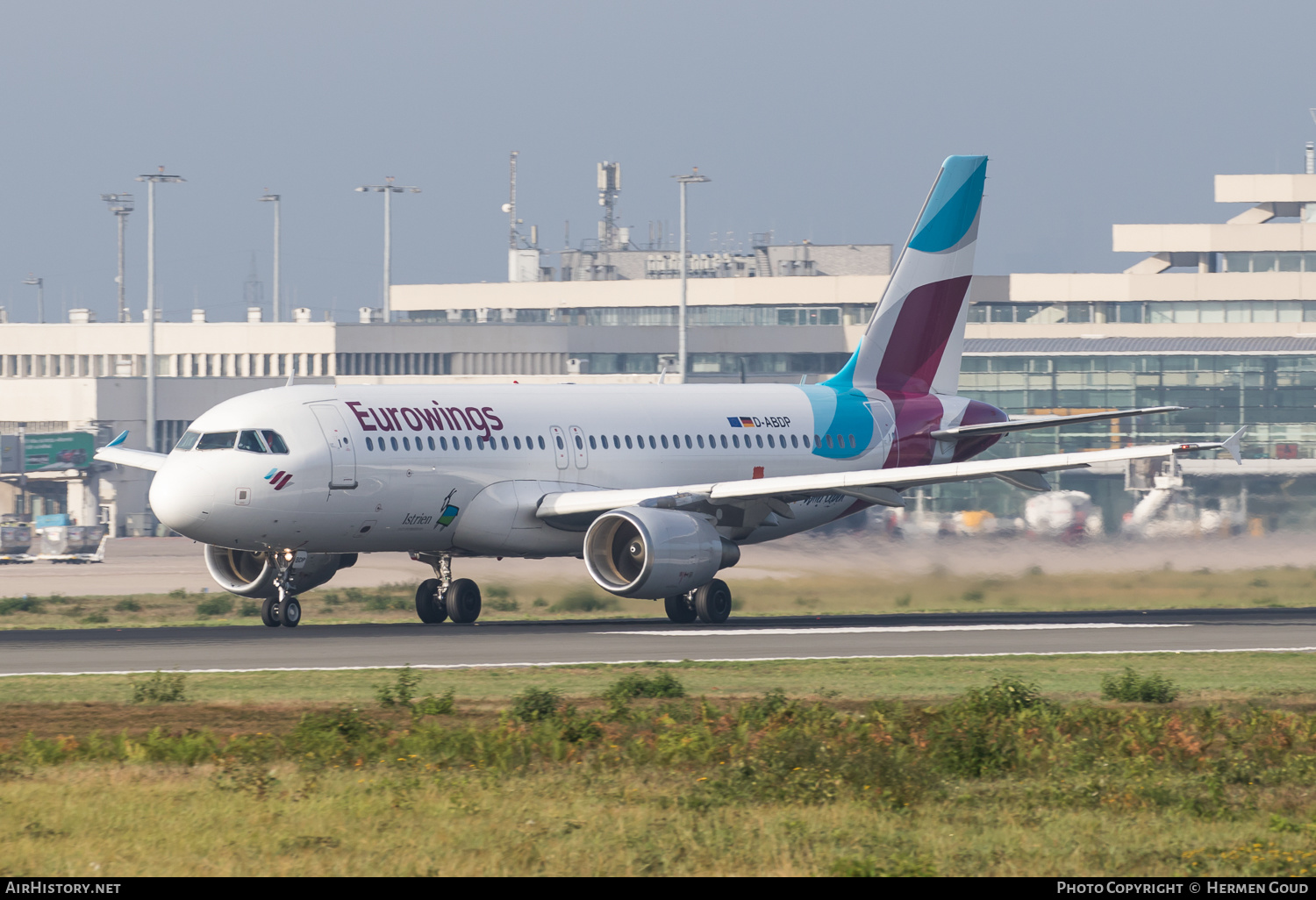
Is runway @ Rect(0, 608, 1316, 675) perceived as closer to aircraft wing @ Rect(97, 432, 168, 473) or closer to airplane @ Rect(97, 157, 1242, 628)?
airplane @ Rect(97, 157, 1242, 628)

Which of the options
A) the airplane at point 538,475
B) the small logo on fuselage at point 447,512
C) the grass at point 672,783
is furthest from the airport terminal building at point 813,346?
the grass at point 672,783

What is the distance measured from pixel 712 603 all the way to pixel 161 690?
17.0 metres

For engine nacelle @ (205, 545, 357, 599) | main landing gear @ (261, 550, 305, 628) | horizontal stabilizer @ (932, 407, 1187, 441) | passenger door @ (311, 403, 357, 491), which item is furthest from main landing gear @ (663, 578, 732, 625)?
horizontal stabilizer @ (932, 407, 1187, 441)

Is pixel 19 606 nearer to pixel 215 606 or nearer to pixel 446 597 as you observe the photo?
pixel 215 606

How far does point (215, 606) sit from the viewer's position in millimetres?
47750

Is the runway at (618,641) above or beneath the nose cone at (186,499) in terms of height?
beneath

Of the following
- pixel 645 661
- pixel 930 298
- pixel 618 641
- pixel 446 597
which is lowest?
pixel 618 641

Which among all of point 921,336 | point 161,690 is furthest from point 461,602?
point 161,690

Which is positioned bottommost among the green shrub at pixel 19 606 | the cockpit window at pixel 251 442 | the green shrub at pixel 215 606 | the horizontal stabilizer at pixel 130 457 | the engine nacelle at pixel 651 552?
the green shrub at pixel 19 606

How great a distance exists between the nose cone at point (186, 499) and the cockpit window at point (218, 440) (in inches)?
25.5

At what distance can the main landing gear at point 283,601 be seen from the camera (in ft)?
120

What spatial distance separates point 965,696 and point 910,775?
19.1 ft

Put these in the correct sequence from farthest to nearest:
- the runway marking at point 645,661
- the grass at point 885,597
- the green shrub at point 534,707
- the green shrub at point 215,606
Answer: the green shrub at point 215,606
the grass at point 885,597
the runway marking at point 645,661
the green shrub at point 534,707

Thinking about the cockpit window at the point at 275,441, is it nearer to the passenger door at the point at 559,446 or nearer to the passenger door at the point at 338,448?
the passenger door at the point at 338,448
